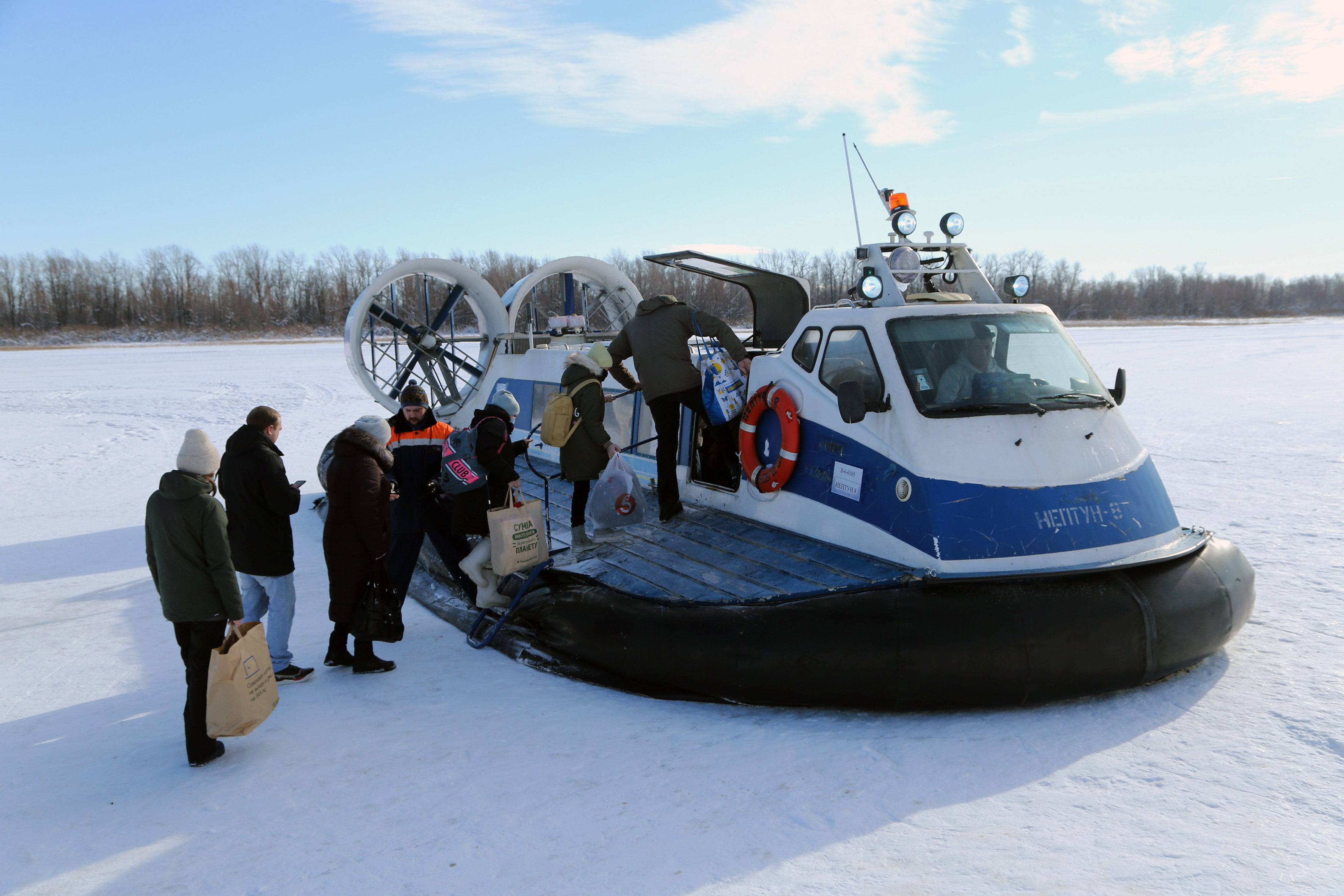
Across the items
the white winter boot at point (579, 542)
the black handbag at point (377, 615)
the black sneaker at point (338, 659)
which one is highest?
the white winter boot at point (579, 542)

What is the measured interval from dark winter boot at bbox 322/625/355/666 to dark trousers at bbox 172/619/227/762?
847 mm

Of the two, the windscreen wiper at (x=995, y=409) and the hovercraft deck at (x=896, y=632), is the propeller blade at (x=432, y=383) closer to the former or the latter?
the hovercraft deck at (x=896, y=632)

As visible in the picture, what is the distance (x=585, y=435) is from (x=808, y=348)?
137cm

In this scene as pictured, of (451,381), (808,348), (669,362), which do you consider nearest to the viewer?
(808,348)

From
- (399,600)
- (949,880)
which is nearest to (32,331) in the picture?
(399,600)

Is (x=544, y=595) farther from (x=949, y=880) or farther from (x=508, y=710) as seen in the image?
(x=949, y=880)

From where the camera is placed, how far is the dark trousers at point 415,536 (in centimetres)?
473

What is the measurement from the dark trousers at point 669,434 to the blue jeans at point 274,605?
6.69 feet

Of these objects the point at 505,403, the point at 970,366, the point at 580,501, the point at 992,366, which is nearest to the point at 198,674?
the point at 505,403

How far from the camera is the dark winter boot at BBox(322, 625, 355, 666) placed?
4297 mm

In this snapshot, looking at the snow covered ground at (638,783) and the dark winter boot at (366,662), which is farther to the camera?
the dark winter boot at (366,662)

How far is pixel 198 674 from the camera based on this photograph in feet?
11.2

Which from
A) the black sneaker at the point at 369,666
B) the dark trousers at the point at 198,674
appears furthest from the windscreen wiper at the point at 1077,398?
the dark trousers at the point at 198,674

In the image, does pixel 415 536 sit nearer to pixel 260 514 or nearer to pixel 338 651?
pixel 338 651
